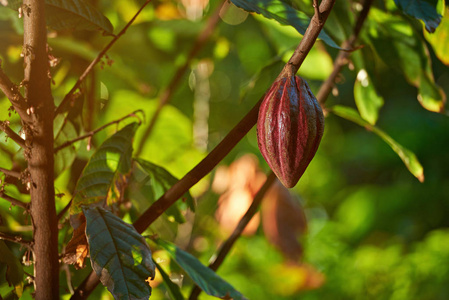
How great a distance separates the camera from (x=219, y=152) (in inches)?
15.7

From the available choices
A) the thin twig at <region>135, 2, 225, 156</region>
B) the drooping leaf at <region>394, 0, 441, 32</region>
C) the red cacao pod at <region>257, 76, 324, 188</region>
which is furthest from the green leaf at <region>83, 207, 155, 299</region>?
the thin twig at <region>135, 2, 225, 156</region>

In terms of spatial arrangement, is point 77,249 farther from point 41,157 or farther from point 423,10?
point 423,10

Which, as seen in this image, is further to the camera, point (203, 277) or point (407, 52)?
point (407, 52)

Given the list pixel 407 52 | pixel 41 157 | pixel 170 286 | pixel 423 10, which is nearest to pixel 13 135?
pixel 41 157

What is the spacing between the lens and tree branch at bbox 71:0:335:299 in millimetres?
369

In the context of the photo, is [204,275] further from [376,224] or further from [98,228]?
[376,224]

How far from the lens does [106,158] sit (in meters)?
0.52

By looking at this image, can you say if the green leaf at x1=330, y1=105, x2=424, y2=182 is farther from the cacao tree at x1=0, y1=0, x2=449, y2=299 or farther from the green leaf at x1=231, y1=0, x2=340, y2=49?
the green leaf at x1=231, y1=0, x2=340, y2=49

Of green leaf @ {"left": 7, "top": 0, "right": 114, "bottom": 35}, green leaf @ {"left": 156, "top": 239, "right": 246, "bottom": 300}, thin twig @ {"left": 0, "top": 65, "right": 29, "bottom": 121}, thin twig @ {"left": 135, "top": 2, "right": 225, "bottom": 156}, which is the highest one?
green leaf @ {"left": 7, "top": 0, "right": 114, "bottom": 35}

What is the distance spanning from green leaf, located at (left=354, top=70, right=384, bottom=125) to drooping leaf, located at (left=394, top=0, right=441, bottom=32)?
0.25 meters

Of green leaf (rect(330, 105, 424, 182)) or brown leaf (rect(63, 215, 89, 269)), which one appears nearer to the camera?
brown leaf (rect(63, 215, 89, 269))

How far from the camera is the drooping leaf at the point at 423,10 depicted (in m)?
0.47

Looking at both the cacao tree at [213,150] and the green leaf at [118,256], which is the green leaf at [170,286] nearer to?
the cacao tree at [213,150]

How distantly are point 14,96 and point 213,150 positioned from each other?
0.49 feet
